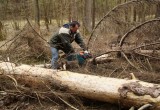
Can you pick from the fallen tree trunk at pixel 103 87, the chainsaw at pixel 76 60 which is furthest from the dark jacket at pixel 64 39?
the fallen tree trunk at pixel 103 87

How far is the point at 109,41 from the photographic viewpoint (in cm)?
711

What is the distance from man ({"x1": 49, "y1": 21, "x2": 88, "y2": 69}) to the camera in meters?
6.84

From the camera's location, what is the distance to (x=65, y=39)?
6910 millimetres

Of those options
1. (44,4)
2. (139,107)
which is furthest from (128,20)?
(44,4)

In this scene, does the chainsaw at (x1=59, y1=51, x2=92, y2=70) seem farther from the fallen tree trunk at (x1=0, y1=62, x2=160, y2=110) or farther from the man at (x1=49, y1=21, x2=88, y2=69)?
the fallen tree trunk at (x1=0, y1=62, x2=160, y2=110)

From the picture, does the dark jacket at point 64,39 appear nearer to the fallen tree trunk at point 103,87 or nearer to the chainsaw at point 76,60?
the chainsaw at point 76,60

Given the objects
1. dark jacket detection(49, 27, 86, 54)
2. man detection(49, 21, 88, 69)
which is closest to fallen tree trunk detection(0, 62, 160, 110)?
man detection(49, 21, 88, 69)

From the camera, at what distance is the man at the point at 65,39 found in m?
6.84

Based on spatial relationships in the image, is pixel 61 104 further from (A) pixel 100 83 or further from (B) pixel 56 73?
(A) pixel 100 83

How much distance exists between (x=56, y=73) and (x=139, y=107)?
1.76 meters

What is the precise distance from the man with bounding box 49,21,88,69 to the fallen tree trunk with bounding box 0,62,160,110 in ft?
5.12

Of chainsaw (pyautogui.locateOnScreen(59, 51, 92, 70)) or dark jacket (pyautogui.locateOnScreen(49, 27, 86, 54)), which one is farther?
dark jacket (pyautogui.locateOnScreen(49, 27, 86, 54))

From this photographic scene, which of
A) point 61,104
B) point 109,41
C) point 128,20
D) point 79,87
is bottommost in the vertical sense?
point 61,104

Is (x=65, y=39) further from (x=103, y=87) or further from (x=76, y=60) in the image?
(x=103, y=87)
